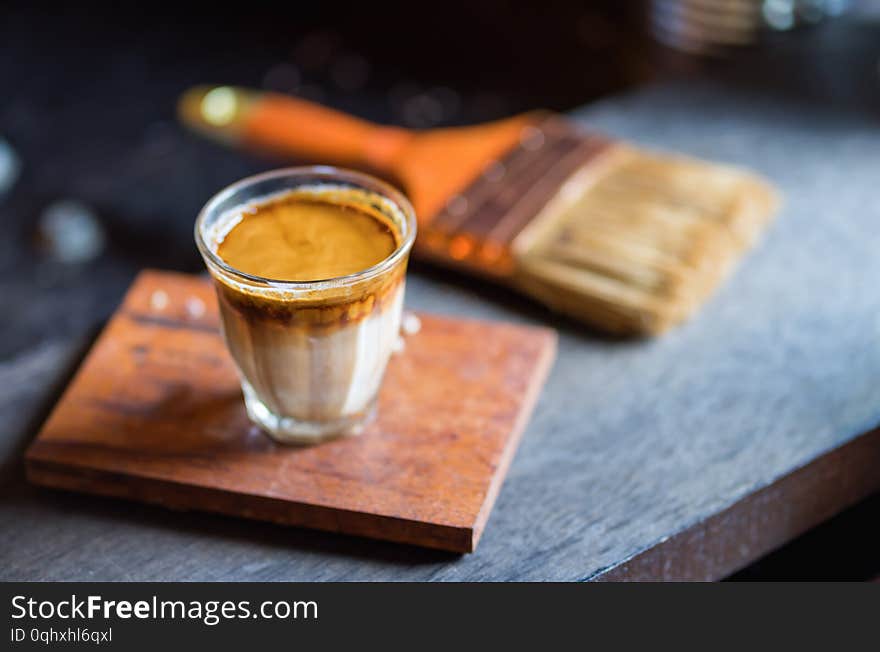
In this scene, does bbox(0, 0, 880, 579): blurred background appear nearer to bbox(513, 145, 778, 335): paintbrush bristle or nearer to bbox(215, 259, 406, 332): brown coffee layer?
bbox(513, 145, 778, 335): paintbrush bristle

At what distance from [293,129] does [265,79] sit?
75cm

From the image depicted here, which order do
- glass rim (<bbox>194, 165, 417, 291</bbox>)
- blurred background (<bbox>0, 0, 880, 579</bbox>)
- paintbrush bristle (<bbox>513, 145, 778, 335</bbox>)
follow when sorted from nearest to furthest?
glass rim (<bbox>194, 165, 417, 291</bbox>), paintbrush bristle (<bbox>513, 145, 778, 335</bbox>), blurred background (<bbox>0, 0, 880, 579</bbox>)

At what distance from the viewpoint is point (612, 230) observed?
93 cm

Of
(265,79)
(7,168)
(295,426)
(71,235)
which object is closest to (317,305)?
(295,426)

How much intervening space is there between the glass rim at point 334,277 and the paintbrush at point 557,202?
200 millimetres

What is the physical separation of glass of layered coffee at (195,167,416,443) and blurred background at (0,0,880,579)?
17.3 inches

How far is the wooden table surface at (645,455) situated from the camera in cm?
68

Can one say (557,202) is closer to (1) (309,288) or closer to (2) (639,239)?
(2) (639,239)

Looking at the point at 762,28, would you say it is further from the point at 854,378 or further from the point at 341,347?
the point at 341,347

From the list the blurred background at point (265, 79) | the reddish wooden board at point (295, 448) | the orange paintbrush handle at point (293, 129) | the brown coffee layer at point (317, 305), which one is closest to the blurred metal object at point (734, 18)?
the blurred background at point (265, 79)

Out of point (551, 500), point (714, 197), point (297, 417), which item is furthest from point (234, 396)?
point (714, 197)

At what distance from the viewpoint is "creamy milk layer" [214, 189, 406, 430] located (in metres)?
0.66

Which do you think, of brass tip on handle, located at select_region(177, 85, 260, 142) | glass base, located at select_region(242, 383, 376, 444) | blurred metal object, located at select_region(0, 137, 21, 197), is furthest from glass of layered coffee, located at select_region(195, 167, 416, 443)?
blurred metal object, located at select_region(0, 137, 21, 197)

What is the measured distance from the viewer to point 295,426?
720 millimetres
